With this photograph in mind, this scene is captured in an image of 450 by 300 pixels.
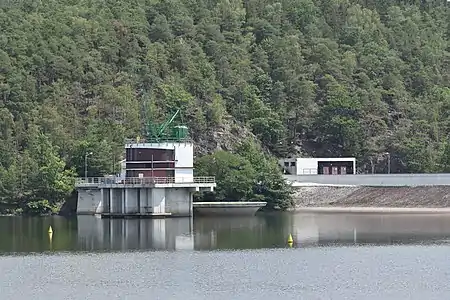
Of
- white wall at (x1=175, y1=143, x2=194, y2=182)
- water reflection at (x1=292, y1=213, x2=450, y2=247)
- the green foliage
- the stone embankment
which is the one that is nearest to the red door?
the stone embankment

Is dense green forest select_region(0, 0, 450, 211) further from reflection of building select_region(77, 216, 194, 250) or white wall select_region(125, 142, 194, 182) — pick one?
reflection of building select_region(77, 216, 194, 250)

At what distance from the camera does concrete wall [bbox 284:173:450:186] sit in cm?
11319

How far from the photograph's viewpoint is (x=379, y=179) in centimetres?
11556

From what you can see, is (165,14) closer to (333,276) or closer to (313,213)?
(313,213)

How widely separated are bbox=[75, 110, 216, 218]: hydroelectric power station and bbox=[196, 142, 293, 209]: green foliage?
247 inches

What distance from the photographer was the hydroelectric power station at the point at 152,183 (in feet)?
314

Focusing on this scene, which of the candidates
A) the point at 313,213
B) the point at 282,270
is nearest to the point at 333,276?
the point at 282,270

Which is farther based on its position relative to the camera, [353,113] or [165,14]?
[165,14]

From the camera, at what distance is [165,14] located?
160m

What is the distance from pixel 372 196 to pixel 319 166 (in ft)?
48.7

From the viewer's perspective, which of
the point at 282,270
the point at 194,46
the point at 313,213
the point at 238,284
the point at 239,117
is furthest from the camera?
the point at 194,46

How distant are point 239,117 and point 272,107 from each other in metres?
6.75

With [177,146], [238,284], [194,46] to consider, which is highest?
[194,46]

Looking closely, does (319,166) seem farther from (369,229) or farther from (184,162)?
(369,229)
